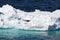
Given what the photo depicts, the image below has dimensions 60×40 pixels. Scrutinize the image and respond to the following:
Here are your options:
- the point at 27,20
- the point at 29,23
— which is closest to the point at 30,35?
the point at 29,23

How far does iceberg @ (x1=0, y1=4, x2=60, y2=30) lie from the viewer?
11.1 metres

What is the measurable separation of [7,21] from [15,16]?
441mm

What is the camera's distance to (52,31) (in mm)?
10797

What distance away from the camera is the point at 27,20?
11.6m

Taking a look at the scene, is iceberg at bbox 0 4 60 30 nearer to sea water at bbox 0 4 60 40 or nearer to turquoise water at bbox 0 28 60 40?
sea water at bbox 0 4 60 40

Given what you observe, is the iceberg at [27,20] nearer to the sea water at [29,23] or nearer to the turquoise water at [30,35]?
the sea water at [29,23]

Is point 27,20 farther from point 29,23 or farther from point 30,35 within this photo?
point 30,35

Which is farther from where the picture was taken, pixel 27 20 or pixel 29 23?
pixel 27 20

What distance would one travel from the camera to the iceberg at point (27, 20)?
11.1m

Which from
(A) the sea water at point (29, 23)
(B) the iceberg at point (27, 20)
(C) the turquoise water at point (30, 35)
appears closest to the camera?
(C) the turquoise water at point (30, 35)

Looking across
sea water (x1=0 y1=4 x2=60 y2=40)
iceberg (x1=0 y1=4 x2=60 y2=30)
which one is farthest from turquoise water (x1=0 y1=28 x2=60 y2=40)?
iceberg (x1=0 y1=4 x2=60 y2=30)

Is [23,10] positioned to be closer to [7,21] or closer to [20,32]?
[7,21]

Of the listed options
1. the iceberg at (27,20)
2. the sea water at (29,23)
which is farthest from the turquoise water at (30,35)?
the iceberg at (27,20)

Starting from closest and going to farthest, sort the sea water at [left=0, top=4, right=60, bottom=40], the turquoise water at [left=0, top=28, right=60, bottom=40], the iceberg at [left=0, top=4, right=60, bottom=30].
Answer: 1. the turquoise water at [left=0, top=28, right=60, bottom=40]
2. the sea water at [left=0, top=4, right=60, bottom=40]
3. the iceberg at [left=0, top=4, right=60, bottom=30]
